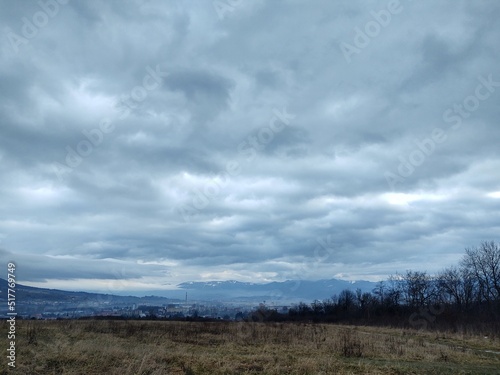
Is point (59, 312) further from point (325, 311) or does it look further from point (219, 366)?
point (325, 311)

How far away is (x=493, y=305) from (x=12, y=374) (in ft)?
242

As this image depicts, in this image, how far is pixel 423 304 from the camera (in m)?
95.2

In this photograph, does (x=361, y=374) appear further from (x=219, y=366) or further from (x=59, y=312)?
(x=59, y=312)

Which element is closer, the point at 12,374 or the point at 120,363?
the point at 12,374

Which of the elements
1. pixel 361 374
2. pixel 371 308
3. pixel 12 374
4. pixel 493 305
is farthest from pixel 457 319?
pixel 12 374

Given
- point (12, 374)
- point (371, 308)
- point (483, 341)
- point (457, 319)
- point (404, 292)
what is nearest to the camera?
point (12, 374)

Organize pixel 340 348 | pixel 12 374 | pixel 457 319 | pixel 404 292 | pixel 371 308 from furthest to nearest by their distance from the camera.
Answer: pixel 404 292 → pixel 371 308 → pixel 457 319 → pixel 340 348 → pixel 12 374

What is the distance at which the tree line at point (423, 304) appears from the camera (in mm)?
61159

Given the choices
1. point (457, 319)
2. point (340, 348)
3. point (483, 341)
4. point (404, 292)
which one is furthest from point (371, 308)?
point (340, 348)

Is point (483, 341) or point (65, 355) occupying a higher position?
point (65, 355)

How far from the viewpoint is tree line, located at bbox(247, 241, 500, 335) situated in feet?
201

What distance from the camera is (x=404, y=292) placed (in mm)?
108625

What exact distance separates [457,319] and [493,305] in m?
14.1

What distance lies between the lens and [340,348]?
23328 millimetres
